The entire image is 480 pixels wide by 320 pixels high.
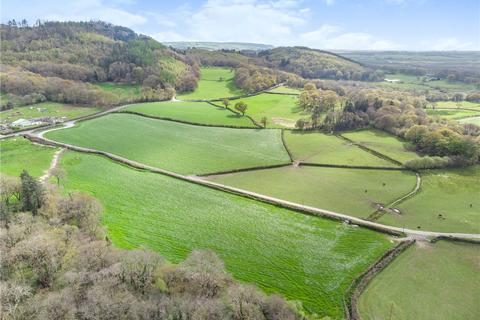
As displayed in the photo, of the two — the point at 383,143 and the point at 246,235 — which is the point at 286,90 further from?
the point at 246,235

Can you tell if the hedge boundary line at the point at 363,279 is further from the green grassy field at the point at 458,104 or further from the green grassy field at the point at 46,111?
the green grassy field at the point at 458,104

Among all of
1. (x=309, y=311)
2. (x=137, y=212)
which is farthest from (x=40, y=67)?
(x=309, y=311)

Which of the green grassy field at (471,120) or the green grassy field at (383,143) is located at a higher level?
the green grassy field at (471,120)

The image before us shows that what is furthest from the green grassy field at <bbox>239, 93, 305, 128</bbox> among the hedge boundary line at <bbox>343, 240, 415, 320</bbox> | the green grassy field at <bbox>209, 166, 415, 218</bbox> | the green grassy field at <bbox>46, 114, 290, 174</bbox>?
the hedge boundary line at <bbox>343, 240, 415, 320</bbox>

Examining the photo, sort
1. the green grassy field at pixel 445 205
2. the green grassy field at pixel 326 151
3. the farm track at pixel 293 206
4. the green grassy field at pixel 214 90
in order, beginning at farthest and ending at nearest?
the green grassy field at pixel 214 90
the green grassy field at pixel 326 151
the green grassy field at pixel 445 205
the farm track at pixel 293 206

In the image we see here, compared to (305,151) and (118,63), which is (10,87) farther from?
(305,151)

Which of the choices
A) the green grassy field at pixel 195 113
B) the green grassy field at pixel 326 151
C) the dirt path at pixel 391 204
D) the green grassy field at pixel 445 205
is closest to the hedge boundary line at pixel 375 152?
the green grassy field at pixel 326 151

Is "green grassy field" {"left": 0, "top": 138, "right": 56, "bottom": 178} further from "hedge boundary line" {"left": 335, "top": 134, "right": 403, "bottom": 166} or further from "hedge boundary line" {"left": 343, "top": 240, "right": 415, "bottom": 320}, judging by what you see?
"hedge boundary line" {"left": 335, "top": 134, "right": 403, "bottom": 166}
